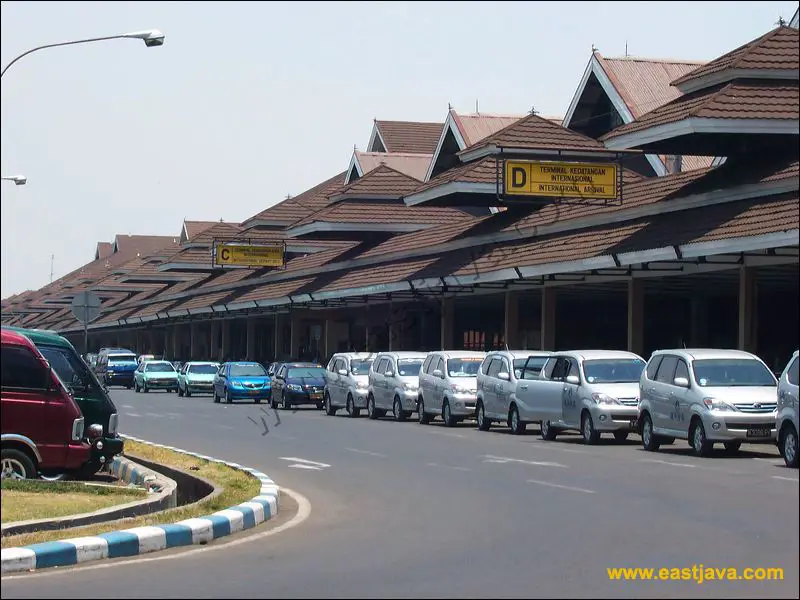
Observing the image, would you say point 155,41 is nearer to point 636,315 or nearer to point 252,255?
point 636,315

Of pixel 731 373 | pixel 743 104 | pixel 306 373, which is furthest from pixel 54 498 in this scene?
pixel 306 373

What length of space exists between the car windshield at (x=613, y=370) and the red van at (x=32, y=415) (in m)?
11.7

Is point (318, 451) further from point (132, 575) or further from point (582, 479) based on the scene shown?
point (132, 575)

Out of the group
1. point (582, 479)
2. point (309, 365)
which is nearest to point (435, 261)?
point (309, 365)

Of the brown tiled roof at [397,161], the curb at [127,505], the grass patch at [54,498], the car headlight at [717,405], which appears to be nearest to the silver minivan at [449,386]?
the car headlight at [717,405]

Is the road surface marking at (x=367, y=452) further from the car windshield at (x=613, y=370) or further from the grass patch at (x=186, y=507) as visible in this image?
the car windshield at (x=613, y=370)

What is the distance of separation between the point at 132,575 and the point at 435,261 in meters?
41.4

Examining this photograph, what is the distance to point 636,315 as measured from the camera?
1591 inches

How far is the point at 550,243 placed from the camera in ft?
142

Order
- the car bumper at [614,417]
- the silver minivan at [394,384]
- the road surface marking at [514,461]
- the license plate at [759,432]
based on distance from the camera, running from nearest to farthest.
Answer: the road surface marking at [514,461]
the license plate at [759,432]
the car bumper at [614,417]
the silver minivan at [394,384]

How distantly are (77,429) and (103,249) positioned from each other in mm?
177181

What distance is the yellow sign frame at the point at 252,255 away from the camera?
236 feet

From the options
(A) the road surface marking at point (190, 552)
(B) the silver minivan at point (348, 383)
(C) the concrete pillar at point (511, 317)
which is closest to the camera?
(A) the road surface marking at point (190, 552)

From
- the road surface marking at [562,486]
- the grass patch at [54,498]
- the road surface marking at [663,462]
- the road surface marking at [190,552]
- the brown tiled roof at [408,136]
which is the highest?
the brown tiled roof at [408,136]
